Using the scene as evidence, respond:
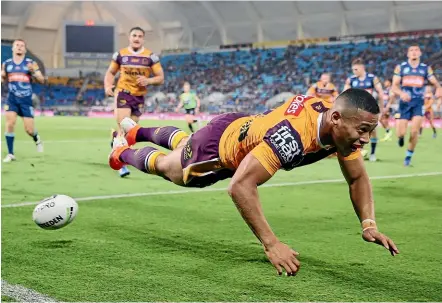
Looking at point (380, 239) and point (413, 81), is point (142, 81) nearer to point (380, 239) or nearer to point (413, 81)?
point (413, 81)

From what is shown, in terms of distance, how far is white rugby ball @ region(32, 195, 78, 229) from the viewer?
5.01 meters

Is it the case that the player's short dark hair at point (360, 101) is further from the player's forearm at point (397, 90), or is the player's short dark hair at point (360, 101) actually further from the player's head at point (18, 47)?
the player's head at point (18, 47)

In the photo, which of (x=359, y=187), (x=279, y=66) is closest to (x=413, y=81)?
(x=359, y=187)

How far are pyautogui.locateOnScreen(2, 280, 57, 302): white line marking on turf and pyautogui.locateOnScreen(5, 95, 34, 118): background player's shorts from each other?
28.5 ft

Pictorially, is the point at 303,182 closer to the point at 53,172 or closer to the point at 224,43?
the point at 53,172

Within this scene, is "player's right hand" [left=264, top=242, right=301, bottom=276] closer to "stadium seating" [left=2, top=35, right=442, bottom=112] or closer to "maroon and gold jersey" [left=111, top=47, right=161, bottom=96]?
"maroon and gold jersey" [left=111, top=47, right=161, bottom=96]

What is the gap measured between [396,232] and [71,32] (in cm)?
5206

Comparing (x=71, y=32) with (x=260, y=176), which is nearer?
(x=260, y=176)

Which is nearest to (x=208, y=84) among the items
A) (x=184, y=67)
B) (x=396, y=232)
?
(x=184, y=67)

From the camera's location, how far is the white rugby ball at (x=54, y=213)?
501cm

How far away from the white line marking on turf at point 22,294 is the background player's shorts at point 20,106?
8689mm

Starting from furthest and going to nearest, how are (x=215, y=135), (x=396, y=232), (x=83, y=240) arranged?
(x=396, y=232) → (x=83, y=240) → (x=215, y=135)

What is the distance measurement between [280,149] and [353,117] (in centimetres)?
49

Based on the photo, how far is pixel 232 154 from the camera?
14.5ft
